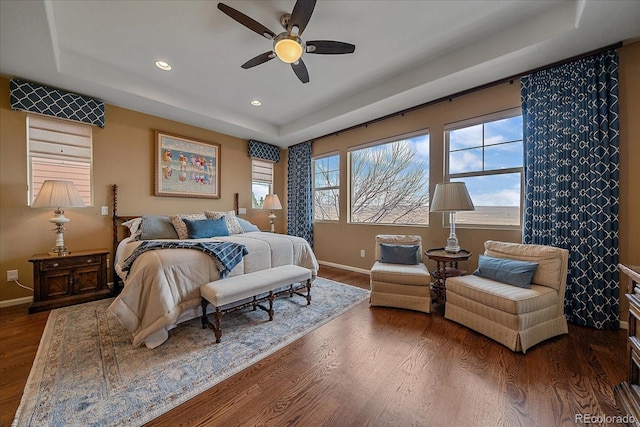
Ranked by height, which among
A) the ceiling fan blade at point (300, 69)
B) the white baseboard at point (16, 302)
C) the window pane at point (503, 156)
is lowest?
the white baseboard at point (16, 302)

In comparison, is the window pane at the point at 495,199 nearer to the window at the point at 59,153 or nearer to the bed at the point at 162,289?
the bed at the point at 162,289

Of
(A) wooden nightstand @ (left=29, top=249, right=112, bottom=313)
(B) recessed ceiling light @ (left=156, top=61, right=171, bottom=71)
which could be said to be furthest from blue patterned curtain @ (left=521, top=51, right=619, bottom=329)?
(A) wooden nightstand @ (left=29, top=249, right=112, bottom=313)

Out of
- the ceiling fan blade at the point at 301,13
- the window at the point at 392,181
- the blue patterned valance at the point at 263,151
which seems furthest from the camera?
the blue patterned valance at the point at 263,151

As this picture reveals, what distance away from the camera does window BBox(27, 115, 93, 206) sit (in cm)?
289

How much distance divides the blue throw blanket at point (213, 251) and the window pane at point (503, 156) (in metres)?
3.27

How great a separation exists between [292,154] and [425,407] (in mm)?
4865

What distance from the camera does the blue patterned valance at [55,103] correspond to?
2.73 m

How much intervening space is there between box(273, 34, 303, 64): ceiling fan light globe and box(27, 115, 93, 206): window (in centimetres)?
305

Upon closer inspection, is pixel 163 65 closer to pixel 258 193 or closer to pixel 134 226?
pixel 134 226

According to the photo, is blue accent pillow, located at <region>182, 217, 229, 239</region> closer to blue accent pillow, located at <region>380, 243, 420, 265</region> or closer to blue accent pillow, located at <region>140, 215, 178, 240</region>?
blue accent pillow, located at <region>140, 215, 178, 240</region>

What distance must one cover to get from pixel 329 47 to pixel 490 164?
A: 2423mm

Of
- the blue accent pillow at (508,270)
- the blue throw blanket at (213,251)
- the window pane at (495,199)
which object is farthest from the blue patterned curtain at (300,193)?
the blue accent pillow at (508,270)

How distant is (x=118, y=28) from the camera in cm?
227

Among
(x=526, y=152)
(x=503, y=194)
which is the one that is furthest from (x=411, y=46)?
(x=503, y=194)
